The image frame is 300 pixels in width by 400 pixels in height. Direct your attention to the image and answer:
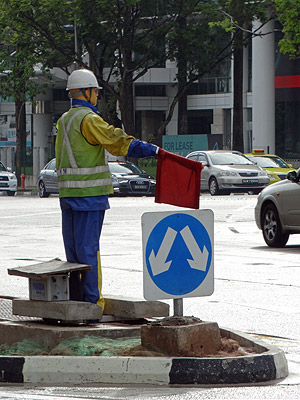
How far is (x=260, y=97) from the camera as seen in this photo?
5628 centimetres

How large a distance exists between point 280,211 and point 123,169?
2204 centimetres

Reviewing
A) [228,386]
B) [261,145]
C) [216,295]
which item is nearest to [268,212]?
[216,295]

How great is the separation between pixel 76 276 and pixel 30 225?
14.8 metres

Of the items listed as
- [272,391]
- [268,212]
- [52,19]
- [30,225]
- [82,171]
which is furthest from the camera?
[52,19]

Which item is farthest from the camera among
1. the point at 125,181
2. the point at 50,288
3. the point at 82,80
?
the point at 125,181

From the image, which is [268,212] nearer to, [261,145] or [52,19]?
[52,19]

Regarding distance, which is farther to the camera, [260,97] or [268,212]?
[260,97]

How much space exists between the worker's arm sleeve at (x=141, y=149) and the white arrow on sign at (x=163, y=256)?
709 mm

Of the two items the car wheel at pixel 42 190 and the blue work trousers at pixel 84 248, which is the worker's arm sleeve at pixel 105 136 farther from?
the car wheel at pixel 42 190

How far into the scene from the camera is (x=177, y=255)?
7.45m

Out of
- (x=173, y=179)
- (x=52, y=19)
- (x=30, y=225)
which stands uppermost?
(x=52, y=19)

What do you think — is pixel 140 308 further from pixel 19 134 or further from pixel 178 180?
pixel 19 134

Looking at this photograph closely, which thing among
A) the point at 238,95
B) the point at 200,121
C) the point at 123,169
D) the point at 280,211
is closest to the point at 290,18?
the point at 123,169

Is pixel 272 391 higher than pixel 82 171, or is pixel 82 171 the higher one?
pixel 82 171
